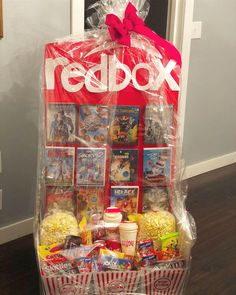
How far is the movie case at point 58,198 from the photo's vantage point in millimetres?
1406

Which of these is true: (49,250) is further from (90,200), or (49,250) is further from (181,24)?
(181,24)

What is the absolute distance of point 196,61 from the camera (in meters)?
2.56

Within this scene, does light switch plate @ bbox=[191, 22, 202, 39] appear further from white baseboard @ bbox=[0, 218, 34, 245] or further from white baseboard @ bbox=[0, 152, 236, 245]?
white baseboard @ bbox=[0, 218, 34, 245]

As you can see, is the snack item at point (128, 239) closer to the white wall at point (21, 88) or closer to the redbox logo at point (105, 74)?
the redbox logo at point (105, 74)

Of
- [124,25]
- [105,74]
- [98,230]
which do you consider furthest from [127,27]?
[98,230]

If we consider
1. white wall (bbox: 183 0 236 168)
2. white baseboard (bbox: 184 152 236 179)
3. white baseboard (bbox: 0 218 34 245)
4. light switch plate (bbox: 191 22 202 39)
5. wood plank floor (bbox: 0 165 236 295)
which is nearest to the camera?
wood plank floor (bbox: 0 165 236 295)

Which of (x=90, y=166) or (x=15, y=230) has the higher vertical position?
(x=90, y=166)

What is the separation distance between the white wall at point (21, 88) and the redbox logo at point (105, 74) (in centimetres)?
45

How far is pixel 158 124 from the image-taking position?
142 cm

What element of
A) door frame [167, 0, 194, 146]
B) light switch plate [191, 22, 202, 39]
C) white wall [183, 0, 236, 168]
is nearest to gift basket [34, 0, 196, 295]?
door frame [167, 0, 194, 146]

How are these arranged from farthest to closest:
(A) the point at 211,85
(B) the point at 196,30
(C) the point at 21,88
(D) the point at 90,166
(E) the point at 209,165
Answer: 1. (E) the point at 209,165
2. (A) the point at 211,85
3. (B) the point at 196,30
4. (C) the point at 21,88
5. (D) the point at 90,166

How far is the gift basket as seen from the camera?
131 cm

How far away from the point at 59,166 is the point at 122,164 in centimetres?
22

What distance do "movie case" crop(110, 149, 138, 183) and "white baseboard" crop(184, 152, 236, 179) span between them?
1.43 meters
